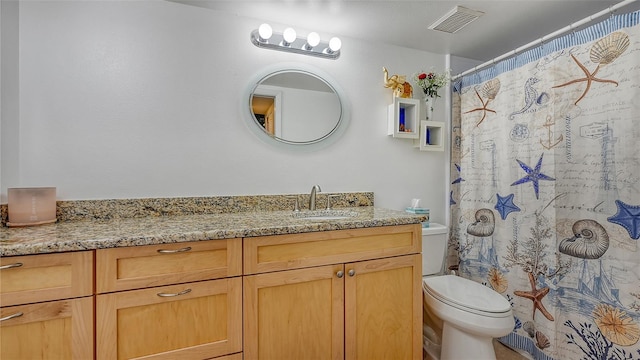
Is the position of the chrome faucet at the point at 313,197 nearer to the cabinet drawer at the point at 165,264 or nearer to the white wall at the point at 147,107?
the white wall at the point at 147,107

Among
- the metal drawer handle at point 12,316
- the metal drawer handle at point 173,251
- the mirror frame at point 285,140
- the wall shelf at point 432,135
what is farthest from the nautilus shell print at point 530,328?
the metal drawer handle at point 12,316

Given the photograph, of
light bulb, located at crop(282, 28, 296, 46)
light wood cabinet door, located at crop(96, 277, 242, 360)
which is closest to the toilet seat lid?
light wood cabinet door, located at crop(96, 277, 242, 360)

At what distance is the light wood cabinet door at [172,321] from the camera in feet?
3.36

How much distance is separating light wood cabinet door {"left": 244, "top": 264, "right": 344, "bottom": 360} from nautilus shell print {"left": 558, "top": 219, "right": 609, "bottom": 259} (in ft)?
4.13

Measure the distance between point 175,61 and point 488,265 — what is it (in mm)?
2355

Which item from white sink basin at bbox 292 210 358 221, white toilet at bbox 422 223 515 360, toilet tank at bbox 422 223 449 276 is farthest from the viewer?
toilet tank at bbox 422 223 449 276

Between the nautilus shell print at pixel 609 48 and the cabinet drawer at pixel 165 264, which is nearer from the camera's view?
the cabinet drawer at pixel 165 264

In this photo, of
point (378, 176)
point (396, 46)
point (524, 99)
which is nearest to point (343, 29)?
point (396, 46)

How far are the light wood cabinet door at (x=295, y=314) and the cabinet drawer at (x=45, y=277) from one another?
1.80 ft

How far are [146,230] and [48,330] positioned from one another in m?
0.41

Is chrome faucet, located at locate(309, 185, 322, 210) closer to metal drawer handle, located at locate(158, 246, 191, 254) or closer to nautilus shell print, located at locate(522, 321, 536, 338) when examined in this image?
metal drawer handle, located at locate(158, 246, 191, 254)

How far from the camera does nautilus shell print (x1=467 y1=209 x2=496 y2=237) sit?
200 cm

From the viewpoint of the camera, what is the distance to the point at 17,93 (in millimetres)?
1358

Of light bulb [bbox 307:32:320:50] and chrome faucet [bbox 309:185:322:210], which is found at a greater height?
light bulb [bbox 307:32:320:50]
